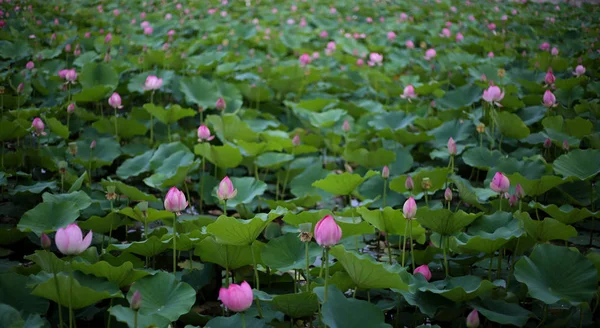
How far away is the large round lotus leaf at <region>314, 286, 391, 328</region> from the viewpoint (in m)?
1.11

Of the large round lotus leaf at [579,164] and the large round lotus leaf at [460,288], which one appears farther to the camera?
the large round lotus leaf at [579,164]

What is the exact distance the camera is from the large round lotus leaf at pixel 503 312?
1.21 meters

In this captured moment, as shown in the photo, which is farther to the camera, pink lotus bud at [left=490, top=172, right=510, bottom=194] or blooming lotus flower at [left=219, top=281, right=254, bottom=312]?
pink lotus bud at [left=490, top=172, right=510, bottom=194]

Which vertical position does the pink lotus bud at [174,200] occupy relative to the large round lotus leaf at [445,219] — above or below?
above

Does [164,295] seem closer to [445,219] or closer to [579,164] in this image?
[445,219]

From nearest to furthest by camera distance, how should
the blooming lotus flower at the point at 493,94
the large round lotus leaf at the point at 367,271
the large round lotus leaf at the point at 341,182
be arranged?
the large round lotus leaf at the point at 367,271 → the large round lotus leaf at the point at 341,182 → the blooming lotus flower at the point at 493,94

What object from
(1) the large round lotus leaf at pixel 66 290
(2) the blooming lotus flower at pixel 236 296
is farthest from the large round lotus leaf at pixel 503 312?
(1) the large round lotus leaf at pixel 66 290

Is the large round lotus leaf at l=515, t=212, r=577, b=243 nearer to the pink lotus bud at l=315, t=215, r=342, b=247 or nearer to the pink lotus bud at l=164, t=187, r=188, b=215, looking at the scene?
the pink lotus bud at l=315, t=215, r=342, b=247

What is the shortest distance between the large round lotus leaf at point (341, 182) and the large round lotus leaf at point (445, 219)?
35 cm

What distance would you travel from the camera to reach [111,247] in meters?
1.39

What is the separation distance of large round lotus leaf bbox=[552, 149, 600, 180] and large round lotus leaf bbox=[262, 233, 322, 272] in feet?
3.28

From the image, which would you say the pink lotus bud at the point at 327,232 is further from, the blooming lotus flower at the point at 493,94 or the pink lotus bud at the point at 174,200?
the blooming lotus flower at the point at 493,94

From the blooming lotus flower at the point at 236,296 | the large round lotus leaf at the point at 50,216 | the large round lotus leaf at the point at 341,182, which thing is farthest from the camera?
the large round lotus leaf at the point at 341,182

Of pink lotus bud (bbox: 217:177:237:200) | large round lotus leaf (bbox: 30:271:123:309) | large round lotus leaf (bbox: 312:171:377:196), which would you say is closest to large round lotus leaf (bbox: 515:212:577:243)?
large round lotus leaf (bbox: 312:171:377:196)
